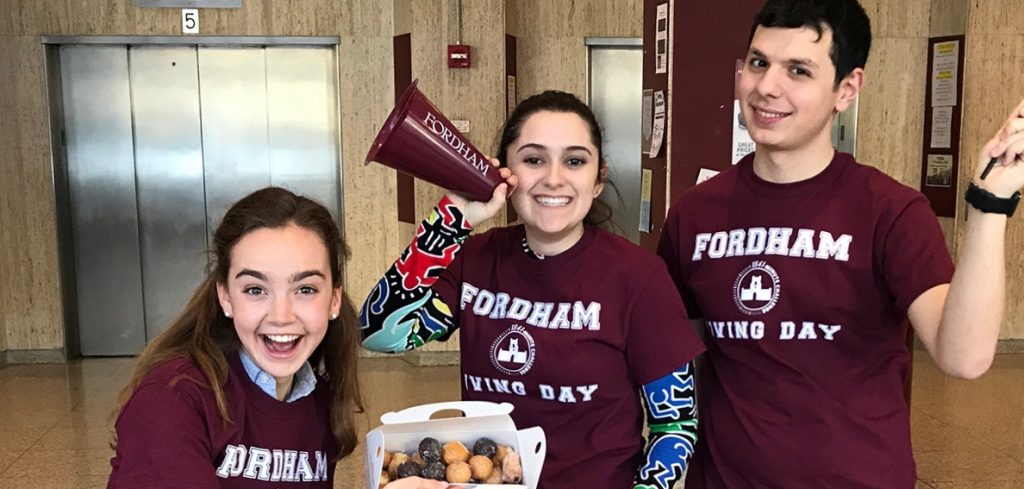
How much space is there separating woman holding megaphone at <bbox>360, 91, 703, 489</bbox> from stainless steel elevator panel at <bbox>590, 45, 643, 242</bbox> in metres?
4.35

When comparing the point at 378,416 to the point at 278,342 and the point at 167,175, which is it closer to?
the point at 167,175

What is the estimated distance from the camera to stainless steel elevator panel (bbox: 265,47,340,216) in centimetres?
582

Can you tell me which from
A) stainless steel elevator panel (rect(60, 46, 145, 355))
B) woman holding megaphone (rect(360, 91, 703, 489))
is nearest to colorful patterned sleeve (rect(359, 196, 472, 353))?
woman holding megaphone (rect(360, 91, 703, 489))

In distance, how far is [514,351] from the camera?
1601 millimetres

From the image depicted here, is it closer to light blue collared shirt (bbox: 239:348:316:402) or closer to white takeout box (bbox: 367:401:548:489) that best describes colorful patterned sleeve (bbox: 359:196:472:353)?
light blue collared shirt (bbox: 239:348:316:402)

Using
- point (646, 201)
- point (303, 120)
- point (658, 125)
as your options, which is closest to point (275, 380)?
point (658, 125)

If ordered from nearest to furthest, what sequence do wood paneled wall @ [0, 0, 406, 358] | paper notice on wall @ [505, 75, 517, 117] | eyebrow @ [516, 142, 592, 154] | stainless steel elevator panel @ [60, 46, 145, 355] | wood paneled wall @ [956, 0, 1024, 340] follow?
eyebrow @ [516, 142, 592, 154] → paper notice on wall @ [505, 75, 517, 117] → wood paneled wall @ [0, 0, 406, 358] → stainless steel elevator panel @ [60, 46, 145, 355] → wood paneled wall @ [956, 0, 1024, 340]

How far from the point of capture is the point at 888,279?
4.70ft

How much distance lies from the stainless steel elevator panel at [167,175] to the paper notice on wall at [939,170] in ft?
16.8

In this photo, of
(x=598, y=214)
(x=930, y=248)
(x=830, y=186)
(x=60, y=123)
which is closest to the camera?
(x=930, y=248)

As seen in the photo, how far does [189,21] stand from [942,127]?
521cm

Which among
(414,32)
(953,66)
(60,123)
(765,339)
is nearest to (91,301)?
(60,123)

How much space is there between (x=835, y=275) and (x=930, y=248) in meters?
0.16

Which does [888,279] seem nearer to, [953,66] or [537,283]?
[537,283]
